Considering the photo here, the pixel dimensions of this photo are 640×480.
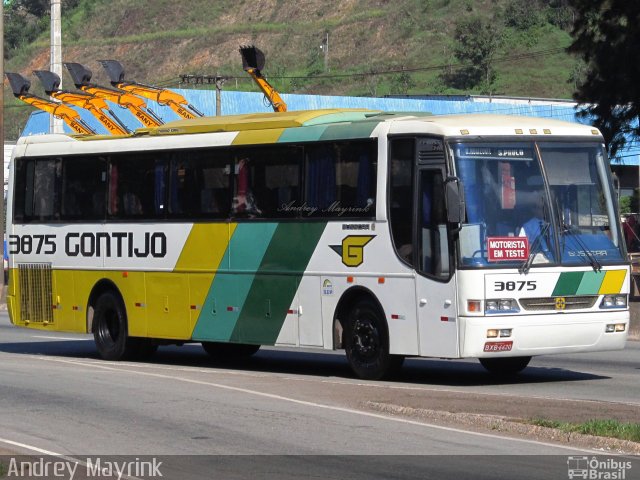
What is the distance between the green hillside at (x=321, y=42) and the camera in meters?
97.8

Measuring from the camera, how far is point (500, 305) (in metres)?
14.6

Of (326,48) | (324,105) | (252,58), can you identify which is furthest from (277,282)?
(326,48)

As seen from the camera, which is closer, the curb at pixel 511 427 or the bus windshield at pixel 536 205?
the curb at pixel 511 427

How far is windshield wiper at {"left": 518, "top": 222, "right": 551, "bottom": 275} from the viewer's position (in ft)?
48.3

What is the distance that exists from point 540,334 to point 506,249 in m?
1.05

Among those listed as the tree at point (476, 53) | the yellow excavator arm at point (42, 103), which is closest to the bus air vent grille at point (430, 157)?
the yellow excavator arm at point (42, 103)

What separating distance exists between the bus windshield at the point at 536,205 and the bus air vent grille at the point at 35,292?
8542 millimetres

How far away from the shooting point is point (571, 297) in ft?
49.2

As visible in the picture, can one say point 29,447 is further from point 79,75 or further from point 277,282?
point 79,75

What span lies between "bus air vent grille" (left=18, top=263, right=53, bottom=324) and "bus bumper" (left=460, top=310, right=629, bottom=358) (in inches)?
338

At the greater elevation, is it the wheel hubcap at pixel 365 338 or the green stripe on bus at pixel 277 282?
the green stripe on bus at pixel 277 282

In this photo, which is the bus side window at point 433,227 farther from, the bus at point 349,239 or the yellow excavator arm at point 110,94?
the yellow excavator arm at point 110,94

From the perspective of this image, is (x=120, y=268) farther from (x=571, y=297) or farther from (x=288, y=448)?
(x=288, y=448)

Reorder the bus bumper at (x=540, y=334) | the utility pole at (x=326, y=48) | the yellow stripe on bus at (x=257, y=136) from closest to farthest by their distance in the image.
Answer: the bus bumper at (x=540, y=334) < the yellow stripe on bus at (x=257, y=136) < the utility pole at (x=326, y=48)
